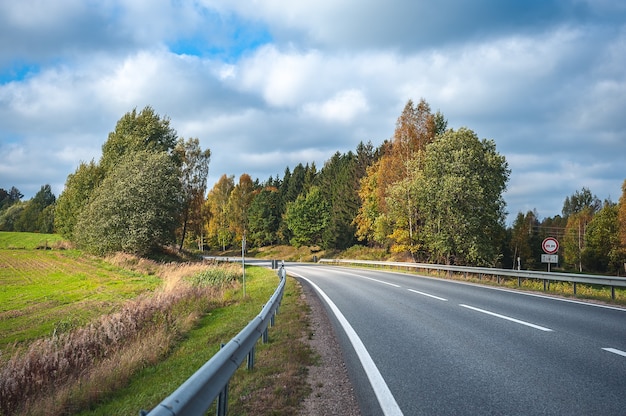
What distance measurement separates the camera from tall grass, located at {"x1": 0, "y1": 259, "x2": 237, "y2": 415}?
6.44m

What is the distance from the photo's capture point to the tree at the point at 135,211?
3434 cm

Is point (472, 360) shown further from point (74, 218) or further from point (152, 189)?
point (74, 218)

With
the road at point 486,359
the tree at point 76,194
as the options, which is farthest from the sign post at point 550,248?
the tree at point 76,194

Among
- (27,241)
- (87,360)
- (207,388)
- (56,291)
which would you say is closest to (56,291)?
(56,291)

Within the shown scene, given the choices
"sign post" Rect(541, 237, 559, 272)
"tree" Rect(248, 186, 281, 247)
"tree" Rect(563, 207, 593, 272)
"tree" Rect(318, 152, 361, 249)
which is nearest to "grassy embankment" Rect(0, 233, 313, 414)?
"sign post" Rect(541, 237, 559, 272)

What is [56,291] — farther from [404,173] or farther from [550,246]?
[404,173]

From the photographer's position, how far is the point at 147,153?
39.4m

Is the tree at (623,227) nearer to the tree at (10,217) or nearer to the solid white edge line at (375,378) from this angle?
the solid white edge line at (375,378)

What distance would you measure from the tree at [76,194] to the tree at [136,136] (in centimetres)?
232

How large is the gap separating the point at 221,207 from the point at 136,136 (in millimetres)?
31041

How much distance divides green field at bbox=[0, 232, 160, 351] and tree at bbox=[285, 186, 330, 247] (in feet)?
113

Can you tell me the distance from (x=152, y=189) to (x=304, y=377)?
3316cm

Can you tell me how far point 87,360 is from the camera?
904 cm

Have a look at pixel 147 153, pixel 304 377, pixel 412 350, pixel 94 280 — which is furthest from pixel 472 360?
pixel 147 153
